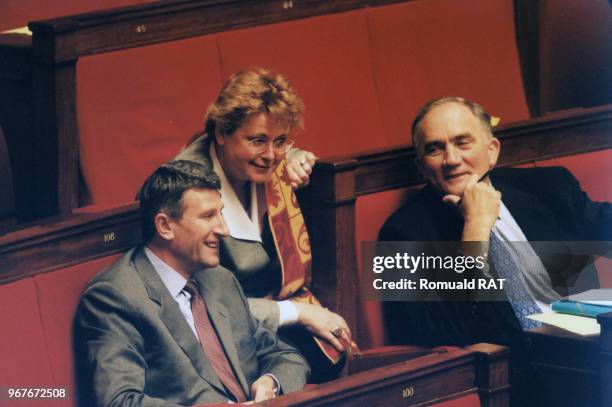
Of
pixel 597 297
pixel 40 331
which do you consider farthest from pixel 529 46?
pixel 40 331

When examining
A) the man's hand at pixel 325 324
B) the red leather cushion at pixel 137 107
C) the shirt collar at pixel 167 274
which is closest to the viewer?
the shirt collar at pixel 167 274

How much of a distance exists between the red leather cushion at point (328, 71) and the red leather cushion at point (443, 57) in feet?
0.06

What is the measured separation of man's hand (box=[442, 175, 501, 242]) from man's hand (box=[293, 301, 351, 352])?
0.15 meters

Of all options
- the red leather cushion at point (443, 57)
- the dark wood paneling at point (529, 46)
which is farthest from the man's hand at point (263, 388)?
the dark wood paneling at point (529, 46)

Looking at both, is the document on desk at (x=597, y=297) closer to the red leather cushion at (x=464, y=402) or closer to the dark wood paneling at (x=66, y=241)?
the red leather cushion at (x=464, y=402)

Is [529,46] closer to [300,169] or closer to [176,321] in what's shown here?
[300,169]

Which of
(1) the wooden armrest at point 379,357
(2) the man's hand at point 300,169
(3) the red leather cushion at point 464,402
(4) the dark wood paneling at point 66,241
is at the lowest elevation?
(3) the red leather cushion at point 464,402

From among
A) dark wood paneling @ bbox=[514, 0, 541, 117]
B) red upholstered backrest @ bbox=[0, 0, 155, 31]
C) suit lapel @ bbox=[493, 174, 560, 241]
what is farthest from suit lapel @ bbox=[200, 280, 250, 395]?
dark wood paneling @ bbox=[514, 0, 541, 117]

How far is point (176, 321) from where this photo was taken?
982mm

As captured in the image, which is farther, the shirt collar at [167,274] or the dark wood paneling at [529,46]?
the dark wood paneling at [529,46]

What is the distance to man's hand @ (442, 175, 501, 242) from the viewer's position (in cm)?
119

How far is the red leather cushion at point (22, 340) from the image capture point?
934mm

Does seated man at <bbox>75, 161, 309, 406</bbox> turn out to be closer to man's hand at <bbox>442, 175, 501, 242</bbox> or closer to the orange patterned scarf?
the orange patterned scarf

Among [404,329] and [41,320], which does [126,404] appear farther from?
[404,329]
